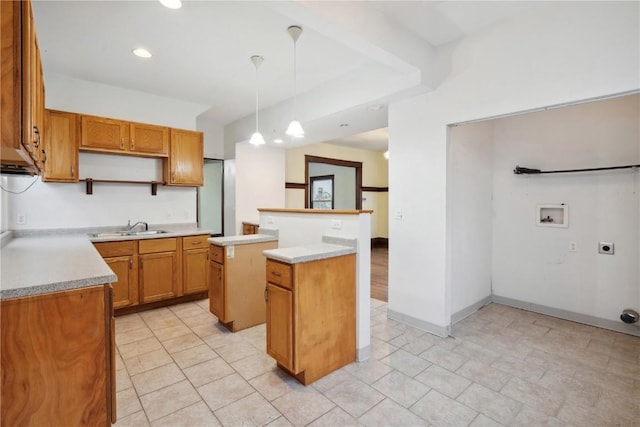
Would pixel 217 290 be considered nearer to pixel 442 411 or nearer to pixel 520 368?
pixel 442 411

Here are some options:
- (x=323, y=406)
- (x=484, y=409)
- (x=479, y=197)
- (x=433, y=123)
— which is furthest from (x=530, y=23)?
(x=323, y=406)

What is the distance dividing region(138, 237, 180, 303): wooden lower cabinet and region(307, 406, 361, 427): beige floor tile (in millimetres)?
2746

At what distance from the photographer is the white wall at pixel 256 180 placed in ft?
17.5

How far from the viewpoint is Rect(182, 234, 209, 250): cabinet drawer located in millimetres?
3939

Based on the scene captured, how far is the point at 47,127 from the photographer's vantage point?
333 centimetres

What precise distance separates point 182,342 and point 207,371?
0.66 metres

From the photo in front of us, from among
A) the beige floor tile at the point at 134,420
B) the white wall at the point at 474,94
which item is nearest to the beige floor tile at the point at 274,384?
the beige floor tile at the point at 134,420

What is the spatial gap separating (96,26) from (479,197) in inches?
166

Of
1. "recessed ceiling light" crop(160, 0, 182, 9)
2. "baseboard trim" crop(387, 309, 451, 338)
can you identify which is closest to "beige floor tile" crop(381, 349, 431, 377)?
"baseboard trim" crop(387, 309, 451, 338)

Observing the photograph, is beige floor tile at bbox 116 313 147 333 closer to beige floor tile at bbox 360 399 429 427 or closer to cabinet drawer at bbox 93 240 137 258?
cabinet drawer at bbox 93 240 137 258

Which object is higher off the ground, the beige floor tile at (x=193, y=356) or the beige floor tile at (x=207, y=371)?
the beige floor tile at (x=193, y=356)

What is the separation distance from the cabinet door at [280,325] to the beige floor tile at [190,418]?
0.57 meters

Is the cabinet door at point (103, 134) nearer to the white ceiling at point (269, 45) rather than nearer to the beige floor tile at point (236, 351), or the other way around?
the white ceiling at point (269, 45)

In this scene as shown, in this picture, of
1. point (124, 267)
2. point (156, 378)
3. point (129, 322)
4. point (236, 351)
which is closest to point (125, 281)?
point (124, 267)
